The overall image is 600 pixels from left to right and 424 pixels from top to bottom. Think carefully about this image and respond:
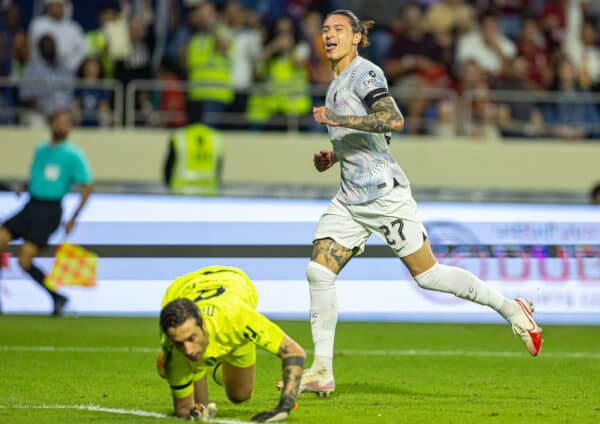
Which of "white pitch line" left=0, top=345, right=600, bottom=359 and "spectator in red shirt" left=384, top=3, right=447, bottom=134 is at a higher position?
"spectator in red shirt" left=384, top=3, right=447, bottom=134

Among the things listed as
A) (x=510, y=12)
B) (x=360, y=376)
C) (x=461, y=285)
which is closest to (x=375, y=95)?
(x=461, y=285)

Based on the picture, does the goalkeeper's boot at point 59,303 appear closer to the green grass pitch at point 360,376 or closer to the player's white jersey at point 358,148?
the green grass pitch at point 360,376

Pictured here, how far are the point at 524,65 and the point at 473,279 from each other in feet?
37.7

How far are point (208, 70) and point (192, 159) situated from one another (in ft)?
9.37

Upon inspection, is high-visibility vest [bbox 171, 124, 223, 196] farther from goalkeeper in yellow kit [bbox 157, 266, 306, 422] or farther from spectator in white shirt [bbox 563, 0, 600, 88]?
goalkeeper in yellow kit [bbox 157, 266, 306, 422]

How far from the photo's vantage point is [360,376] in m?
9.99

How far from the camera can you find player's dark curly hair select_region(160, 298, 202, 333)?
6539 millimetres

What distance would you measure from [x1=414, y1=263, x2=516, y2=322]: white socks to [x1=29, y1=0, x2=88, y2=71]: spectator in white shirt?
1093 cm

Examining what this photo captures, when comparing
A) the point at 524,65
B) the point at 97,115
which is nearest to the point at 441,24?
the point at 524,65

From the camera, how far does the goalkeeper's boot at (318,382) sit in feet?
28.0

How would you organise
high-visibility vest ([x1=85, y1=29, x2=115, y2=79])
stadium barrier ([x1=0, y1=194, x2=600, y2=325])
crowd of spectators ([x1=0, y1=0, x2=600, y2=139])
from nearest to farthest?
stadium barrier ([x1=0, y1=194, x2=600, y2=325])
crowd of spectators ([x1=0, y1=0, x2=600, y2=139])
high-visibility vest ([x1=85, y1=29, x2=115, y2=79])

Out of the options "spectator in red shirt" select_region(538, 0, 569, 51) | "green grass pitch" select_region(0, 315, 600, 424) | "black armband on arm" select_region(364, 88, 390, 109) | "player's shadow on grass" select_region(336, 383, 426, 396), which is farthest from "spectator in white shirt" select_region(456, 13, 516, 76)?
"black armband on arm" select_region(364, 88, 390, 109)

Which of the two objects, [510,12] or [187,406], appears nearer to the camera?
[187,406]

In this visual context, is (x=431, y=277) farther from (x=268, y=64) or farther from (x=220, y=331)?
(x=268, y=64)
